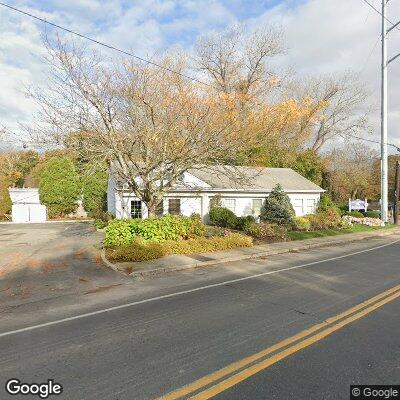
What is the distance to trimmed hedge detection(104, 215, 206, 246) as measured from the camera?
14844 millimetres

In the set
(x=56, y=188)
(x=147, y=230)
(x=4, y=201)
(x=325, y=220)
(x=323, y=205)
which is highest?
(x=56, y=188)

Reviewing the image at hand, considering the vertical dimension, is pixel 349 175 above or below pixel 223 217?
above

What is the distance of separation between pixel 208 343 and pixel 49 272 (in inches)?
305

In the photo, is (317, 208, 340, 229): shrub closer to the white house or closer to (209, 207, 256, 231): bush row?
the white house

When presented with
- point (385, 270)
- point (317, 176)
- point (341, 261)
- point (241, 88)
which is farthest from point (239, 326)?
point (241, 88)

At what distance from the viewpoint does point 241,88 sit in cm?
4841

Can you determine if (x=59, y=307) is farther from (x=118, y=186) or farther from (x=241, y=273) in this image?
(x=118, y=186)

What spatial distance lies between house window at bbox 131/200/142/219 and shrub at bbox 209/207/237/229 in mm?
4728

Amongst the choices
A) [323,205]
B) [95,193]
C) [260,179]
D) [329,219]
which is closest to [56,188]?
[95,193]

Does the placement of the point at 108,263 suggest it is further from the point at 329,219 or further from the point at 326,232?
the point at 329,219

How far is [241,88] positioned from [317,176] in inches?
585

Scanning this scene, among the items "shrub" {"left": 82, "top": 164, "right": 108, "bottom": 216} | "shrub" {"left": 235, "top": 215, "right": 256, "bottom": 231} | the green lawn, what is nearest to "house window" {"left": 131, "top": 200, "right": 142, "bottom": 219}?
"shrub" {"left": 235, "top": 215, "right": 256, "bottom": 231}

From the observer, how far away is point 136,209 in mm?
24734

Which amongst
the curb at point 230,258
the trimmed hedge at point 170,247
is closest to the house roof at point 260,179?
the curb at point 230,258
